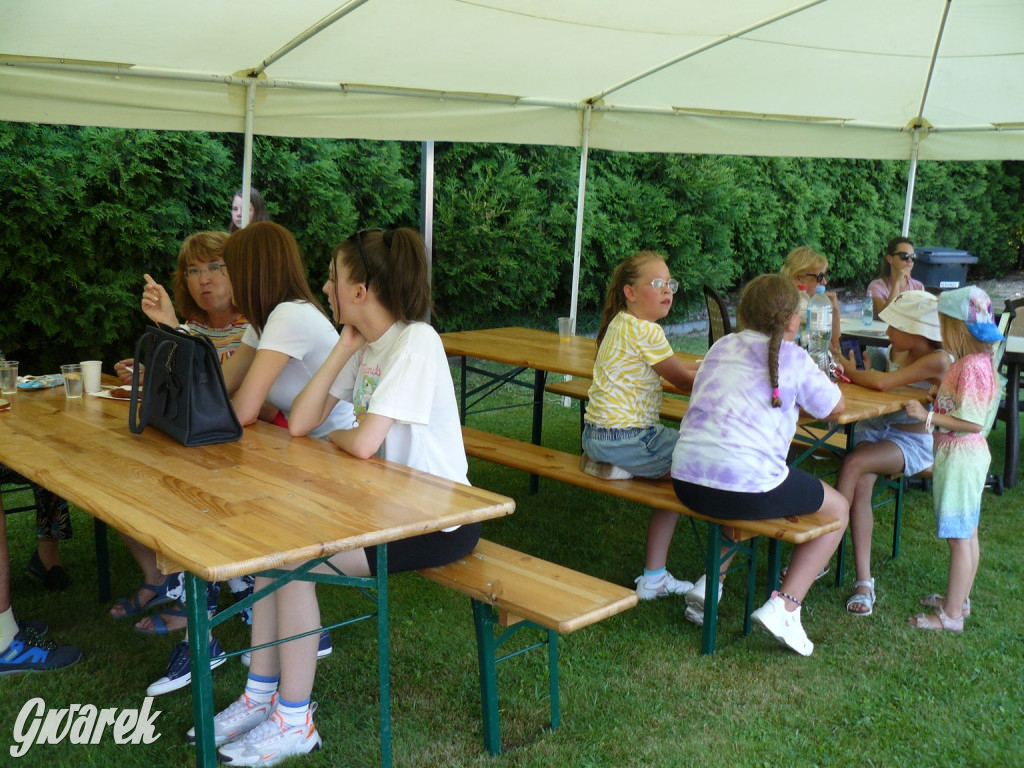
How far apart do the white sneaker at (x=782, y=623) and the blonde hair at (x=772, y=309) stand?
636 mm

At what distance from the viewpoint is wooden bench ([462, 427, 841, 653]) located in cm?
289

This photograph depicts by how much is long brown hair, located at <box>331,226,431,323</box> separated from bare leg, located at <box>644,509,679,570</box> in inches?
53.8

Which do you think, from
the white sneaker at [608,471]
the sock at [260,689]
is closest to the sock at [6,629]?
the sock at [260,689]

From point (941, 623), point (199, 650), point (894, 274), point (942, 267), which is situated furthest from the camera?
point (942, 267)

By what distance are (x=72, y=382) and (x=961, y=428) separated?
9.50 feet

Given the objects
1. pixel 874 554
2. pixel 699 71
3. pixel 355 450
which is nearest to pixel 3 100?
pixel 355 450

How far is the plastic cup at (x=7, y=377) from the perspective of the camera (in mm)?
3064

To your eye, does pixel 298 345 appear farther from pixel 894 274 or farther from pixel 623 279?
pixel 894 274

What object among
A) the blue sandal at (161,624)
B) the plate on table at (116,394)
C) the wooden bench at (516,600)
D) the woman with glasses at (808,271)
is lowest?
the blue sandal at (161,624)

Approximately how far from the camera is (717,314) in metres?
6.25

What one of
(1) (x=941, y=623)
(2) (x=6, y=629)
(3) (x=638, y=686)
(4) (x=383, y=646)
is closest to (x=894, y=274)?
(1) (x=941, y=623)

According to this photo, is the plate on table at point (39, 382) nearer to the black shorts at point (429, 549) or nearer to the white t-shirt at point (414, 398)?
the white t-shirt at point (414, 398)

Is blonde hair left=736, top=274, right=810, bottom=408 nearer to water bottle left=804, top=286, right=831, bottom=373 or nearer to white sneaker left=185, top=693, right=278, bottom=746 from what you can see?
water bottle left=804, top=286, right=831, bottom=373

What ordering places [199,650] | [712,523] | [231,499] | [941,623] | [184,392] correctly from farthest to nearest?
[941,623] < [712,523] < [184,392] < [231,499] < [199,650]
